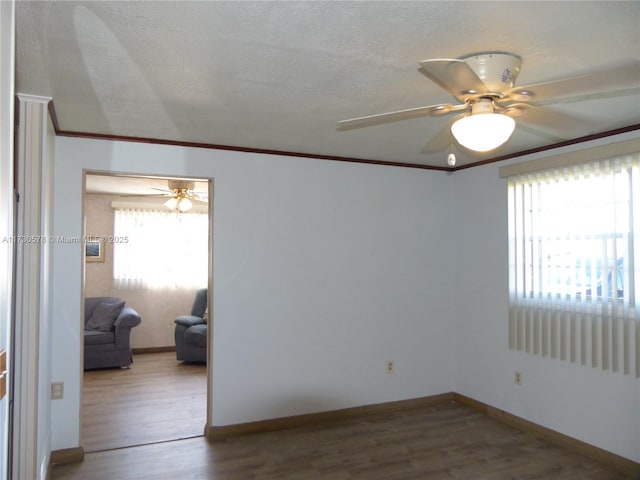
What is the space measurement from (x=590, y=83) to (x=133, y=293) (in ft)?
22.3

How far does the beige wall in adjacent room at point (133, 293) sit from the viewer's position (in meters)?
7.20

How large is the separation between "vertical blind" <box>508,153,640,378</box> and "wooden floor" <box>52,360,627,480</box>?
29.8 inches

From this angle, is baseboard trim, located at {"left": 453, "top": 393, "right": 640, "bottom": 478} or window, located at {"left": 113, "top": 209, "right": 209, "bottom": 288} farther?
window, located at {"left": 113, "top": 209, "right": 209, "bottom": 288}

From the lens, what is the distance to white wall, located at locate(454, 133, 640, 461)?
11.3 feet

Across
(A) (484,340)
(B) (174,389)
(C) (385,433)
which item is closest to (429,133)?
(A) (484,340)

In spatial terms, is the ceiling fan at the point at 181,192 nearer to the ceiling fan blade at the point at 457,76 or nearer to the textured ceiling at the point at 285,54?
the textured ceiling at the point at 285,54

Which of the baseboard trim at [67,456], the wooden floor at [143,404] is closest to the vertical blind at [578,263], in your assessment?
the wooden floor at [143,404]

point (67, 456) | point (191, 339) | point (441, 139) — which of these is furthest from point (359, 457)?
point (191, 339)

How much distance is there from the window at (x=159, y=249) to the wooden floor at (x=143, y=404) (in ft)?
4.35

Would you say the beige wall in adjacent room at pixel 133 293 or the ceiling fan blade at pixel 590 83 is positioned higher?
the ceiling fan blade at pixel 590 83

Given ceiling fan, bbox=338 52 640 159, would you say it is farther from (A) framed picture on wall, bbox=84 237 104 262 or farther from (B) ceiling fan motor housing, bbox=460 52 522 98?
(A) framed picture on wall, bbox=84 237 104 262

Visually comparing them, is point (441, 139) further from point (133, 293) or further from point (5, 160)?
point (133, 293)

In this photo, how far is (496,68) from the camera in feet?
7.16

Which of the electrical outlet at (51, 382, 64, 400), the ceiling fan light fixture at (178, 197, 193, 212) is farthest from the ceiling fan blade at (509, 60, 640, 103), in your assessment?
the ceiling fan light fixture at (178, 197, 193, 212)
